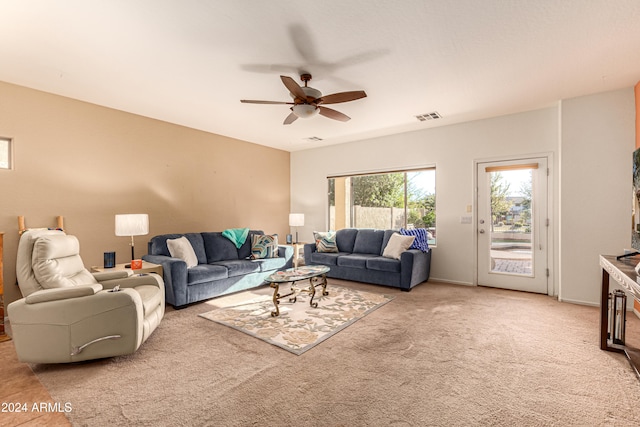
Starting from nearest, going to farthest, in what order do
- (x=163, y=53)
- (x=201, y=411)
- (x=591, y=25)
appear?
(x=201, y=411) < (x=591, y=25) < (x=163, y=53)

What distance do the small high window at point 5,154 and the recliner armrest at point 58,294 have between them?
2.14 meters

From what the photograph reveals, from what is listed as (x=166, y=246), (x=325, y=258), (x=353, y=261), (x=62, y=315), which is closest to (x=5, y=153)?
(x=166, y=246)

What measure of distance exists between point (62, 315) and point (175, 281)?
147cm

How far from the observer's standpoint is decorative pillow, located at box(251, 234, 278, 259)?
4.98 metres

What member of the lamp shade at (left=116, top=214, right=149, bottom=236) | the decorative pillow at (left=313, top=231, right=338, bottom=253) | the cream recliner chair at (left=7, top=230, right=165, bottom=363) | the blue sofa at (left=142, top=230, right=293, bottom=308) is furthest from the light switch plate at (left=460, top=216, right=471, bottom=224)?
the lamp shade at (left=116, top=214, right=149, bottom=236)

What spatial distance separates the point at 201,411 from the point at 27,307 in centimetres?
160

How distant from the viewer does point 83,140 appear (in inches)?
156

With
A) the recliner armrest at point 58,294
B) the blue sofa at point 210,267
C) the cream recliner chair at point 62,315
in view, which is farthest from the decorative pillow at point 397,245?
the recliner armrest at point 58,294

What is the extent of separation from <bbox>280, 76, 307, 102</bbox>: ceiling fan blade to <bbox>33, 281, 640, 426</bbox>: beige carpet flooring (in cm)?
241

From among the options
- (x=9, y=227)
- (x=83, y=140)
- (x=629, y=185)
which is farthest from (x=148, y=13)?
(x=629, y=185)

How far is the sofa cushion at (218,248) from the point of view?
4766 mm

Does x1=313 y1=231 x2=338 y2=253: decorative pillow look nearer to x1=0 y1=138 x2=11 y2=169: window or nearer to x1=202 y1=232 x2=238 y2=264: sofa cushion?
x1=202 y1=232 x2=238 y2=264: sofa cushion

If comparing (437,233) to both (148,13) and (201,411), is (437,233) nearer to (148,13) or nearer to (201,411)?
(201,411)

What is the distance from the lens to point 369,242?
5.53 m
